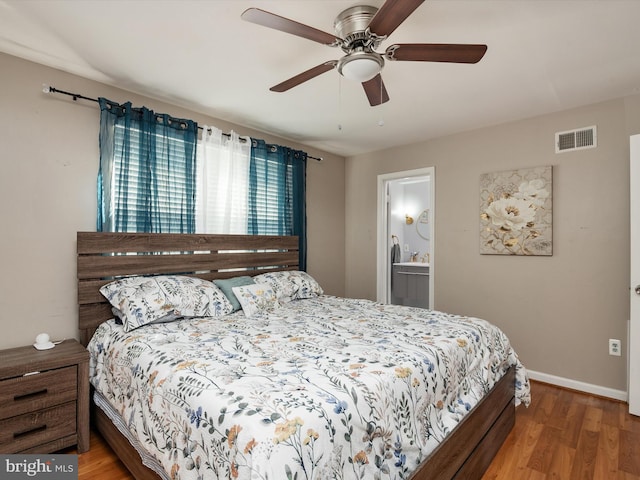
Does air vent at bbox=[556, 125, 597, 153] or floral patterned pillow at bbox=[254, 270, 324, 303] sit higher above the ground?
air vent at bbox=[556, 125, 597, 153]

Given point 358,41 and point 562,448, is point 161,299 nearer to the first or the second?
point 358,41

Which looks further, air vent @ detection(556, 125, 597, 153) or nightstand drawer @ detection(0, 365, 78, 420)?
air vent @ detection(556, 125, 597, 153)

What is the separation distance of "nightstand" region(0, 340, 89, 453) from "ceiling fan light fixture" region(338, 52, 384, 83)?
2280 millimetres

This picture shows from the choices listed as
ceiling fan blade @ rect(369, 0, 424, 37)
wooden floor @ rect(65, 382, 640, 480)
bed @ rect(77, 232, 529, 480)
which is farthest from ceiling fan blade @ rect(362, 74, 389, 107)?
wooden floor @ rect(65, 382, 640, 480)

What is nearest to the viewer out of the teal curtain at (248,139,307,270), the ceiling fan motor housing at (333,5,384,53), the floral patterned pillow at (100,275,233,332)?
the ceiling fan motor housing at (333,5,384,53)

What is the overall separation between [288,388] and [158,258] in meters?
1.89

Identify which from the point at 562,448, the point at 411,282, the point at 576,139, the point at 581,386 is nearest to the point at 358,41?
the point at 576,139

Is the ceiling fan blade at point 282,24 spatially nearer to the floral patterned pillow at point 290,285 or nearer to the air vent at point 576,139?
the floral patterned pillow at point 290,285

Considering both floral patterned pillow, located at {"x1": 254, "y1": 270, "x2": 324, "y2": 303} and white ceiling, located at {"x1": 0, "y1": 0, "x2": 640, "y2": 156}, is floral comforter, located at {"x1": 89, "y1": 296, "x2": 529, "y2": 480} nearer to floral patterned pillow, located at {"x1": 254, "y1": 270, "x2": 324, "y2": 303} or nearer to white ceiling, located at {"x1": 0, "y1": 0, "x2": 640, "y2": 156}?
floral patterned pillow, located at {"x1": 254, "y1": 270, "x2": 324, "y2": 303}

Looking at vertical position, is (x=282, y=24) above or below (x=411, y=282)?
above

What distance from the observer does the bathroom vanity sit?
516 cm

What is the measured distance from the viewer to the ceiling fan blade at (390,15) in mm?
1319

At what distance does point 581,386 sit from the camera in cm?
293

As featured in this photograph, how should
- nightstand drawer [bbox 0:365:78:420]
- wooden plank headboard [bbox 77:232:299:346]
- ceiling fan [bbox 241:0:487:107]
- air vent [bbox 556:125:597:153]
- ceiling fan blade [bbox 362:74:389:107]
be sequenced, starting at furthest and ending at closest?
air vent [bbox 556:125:597:153], wooden plank headboard [bbox 77:232:299:346], ceiling fan blade [bbox 362:74:389:107], nightstand drawer [bbox 0:365:78:420], ceiling fan [bbox 241:0:487:107]
